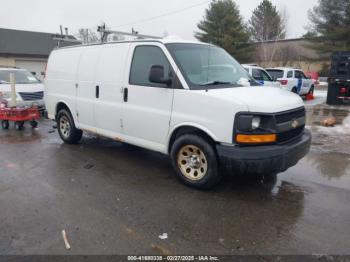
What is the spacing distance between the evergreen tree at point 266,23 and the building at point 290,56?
3208 mm

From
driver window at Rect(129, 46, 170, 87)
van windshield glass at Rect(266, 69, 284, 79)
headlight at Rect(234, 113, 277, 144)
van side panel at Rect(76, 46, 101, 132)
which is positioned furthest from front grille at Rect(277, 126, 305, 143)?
van windshield glass at Rect(266, 69, 284, 79)

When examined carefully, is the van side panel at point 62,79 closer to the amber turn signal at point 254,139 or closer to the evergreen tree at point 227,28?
the amber turn signal at point 254,139

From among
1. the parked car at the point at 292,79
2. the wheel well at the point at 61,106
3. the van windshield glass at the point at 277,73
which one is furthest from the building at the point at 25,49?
the wheel well at the point at 61,106

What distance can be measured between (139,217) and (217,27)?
39.7 metres

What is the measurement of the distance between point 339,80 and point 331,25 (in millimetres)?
27215

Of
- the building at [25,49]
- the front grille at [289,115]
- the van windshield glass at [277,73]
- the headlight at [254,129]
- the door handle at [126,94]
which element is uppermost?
the building at [25,49]

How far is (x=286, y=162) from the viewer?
13.3 feet

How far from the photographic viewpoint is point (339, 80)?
14445 millimetres

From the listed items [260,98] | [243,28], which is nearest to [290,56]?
[243,28]

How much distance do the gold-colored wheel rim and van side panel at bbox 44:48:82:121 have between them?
3122 mm

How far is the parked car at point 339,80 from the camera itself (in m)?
14.2

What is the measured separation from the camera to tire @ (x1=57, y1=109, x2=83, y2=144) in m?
6.93

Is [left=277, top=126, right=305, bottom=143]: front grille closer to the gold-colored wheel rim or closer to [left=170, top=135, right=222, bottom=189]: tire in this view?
[left=170, top=135, right=222, bottom=189]: tire

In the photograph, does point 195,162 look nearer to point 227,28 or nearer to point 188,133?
point 188,133
